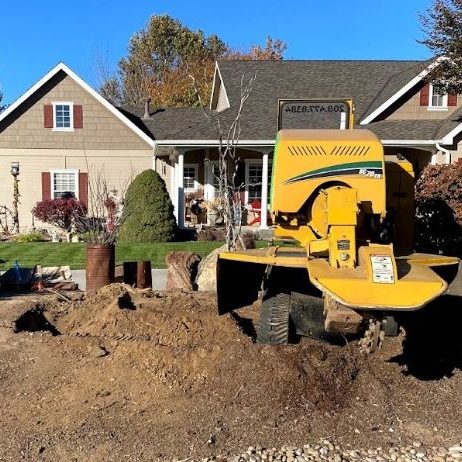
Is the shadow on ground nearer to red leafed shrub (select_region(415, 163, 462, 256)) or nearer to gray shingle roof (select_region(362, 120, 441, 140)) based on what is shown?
red leafed shrub (select_region(415, 163, 462, 256))

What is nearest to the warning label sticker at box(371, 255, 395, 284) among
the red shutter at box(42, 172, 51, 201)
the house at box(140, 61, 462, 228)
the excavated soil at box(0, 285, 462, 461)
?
the excavated soil at box(0, 285, 462, 461)

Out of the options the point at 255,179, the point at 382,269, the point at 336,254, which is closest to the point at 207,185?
the point at 255,179

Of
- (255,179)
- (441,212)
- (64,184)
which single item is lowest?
(441,212)

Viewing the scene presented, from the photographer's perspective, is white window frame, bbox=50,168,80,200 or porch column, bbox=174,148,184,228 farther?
white window frame, bbox=50,168,80,200

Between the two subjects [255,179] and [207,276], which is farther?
[255,179]

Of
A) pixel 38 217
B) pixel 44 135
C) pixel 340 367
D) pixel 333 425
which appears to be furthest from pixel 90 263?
pixel 44 135

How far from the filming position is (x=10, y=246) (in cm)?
1583

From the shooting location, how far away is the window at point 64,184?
20.9 m

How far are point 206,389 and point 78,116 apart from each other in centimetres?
1785

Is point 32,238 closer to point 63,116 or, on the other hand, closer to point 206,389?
point 63,116

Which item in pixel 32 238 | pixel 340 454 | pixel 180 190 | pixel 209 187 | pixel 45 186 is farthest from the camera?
pixel 209 187

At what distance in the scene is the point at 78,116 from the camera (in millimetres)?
20984

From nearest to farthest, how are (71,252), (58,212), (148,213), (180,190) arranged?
1. (71,252)
2. (148,213)
3. (180,190)
4. (58,212)

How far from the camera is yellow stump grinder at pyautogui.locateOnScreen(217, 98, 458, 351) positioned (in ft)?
12.8
